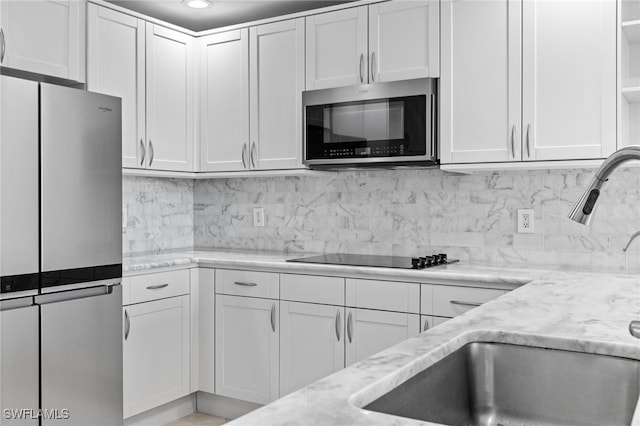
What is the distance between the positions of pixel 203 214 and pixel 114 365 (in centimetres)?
158

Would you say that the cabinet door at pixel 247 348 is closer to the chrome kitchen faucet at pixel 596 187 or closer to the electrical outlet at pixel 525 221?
the electrical outlet at pixel 525 221

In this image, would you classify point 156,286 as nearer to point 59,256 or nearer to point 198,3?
point 59,256

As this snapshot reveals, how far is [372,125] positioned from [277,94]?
2.24ft

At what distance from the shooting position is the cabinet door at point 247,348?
10.4 feet

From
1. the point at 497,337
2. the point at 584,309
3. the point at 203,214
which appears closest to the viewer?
the point at 497,337

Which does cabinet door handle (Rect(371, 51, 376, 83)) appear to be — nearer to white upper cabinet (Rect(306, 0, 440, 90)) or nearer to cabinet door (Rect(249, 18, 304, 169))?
white upper cabinet (Rect(306, 0, 440, 90))

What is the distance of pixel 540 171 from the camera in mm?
2977

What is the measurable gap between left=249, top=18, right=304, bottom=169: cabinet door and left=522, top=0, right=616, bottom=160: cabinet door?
4.15 ft

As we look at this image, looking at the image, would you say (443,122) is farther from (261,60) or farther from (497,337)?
(497,337)

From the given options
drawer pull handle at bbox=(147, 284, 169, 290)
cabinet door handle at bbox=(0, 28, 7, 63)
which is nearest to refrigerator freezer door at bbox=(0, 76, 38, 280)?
cabinet door handle at bbox=(0, 28, 7, 63)

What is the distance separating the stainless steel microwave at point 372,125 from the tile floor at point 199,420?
5.14 feet

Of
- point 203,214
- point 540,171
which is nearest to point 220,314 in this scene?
point 203,214

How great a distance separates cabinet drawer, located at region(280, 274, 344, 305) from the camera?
2.96m

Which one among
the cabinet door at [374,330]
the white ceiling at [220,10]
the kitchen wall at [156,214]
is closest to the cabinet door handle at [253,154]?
the kitchen wall at [156,214]
